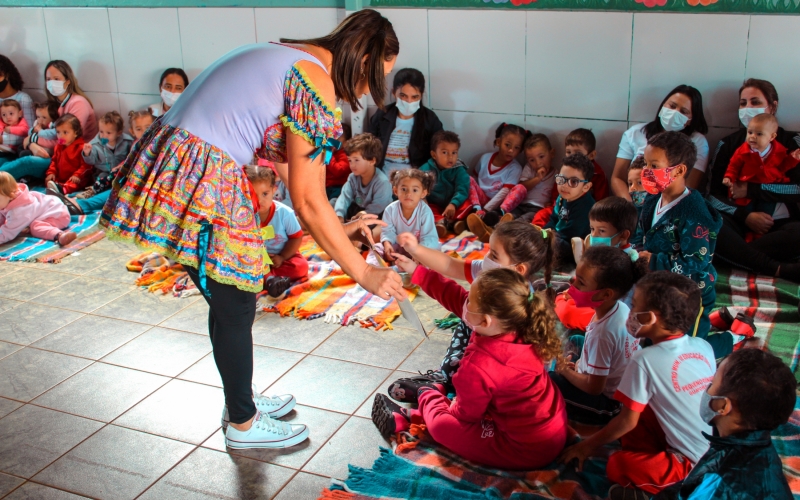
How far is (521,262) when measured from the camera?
9.70 ft

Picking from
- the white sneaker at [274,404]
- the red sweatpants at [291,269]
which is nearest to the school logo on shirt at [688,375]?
the white sneaker at [274,404]

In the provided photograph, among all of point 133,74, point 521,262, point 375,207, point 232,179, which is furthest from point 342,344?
point 133,74

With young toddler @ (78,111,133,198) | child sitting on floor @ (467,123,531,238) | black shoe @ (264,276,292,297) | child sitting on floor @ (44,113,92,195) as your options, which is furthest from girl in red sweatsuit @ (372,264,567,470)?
child sitting on floor @ (44,113,92,195)

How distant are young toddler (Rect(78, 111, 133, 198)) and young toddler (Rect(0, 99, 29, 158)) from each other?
97cm

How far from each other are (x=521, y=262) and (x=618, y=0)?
9.08 feet

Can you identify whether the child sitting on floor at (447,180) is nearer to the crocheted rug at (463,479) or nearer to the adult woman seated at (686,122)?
the adult woman seated at (686,122)

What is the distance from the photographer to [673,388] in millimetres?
2238

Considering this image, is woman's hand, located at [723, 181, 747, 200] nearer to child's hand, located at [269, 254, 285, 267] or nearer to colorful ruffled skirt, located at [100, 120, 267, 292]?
child's hand, located at [269, 254, 285, 267]

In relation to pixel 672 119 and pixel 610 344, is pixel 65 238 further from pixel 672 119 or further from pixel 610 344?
pixel 672 119

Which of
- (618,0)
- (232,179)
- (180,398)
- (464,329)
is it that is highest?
(618,0)

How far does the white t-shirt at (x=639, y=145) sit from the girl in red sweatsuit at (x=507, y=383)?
266 cm

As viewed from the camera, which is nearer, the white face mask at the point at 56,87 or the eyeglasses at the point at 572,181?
the eyeglasses at the point at 572,181

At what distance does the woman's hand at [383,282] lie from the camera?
2225mm

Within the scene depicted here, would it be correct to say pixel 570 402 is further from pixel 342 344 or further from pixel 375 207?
pixel 375 207
